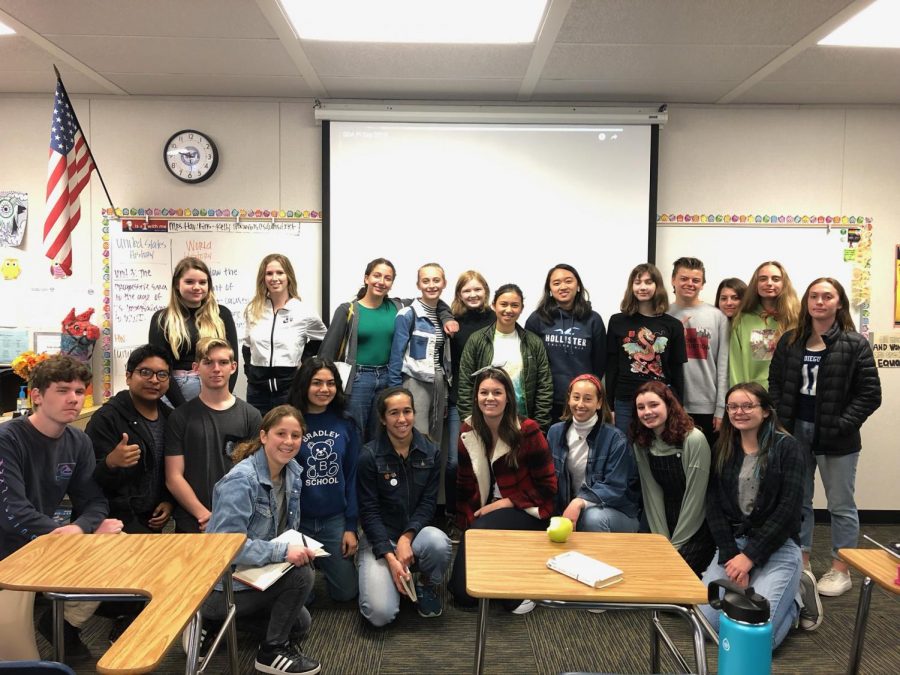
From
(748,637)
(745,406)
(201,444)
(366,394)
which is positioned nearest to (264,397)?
(366,394)

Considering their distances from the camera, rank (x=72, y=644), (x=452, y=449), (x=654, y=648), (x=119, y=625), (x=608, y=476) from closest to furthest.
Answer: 1. (x=654, y=648)
2. (x=72, y=644)
3. (x=119, y=625)
4. (x=608, y=476)
5. (x=452, y=449)

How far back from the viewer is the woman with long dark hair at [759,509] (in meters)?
2.46

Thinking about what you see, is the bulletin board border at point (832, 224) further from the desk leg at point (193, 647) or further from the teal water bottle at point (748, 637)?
the desk leg at point (193, 647)

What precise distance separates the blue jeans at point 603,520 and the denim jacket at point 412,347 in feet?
3.75

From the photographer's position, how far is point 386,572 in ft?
8.68

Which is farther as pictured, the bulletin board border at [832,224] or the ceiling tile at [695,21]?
the bulletin board border at [832,224]

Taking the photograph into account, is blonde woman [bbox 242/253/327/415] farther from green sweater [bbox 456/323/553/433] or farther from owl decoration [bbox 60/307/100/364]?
owl decoration [bbox 60/307/100/364]

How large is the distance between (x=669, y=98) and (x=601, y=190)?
2.36 feet

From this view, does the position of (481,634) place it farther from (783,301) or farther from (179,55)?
(179,55)

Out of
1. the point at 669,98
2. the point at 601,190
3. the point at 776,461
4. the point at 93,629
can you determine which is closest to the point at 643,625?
the point at 776,461

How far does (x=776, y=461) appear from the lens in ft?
8.20

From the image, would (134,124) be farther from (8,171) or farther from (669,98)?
(669,98)

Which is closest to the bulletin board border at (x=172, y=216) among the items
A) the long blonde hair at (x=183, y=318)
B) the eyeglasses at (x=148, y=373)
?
the long blonde hair at (x=183, y=318)

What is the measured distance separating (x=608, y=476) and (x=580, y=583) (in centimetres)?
115
